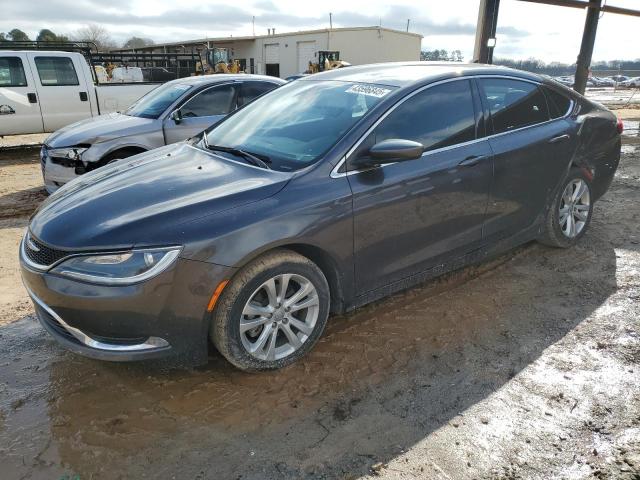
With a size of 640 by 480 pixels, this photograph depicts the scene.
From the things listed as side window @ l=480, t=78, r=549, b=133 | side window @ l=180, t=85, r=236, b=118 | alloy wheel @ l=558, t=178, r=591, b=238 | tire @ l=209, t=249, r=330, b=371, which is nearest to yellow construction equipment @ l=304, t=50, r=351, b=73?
side window @ l=180, t=85, r=236, b=118

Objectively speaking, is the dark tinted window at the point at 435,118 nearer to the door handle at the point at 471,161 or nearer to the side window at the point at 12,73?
the door handle at the point at 471,161

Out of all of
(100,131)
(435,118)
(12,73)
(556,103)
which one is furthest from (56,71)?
(556,103)

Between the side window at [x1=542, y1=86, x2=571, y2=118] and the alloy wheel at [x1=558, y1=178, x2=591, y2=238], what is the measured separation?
637 mm

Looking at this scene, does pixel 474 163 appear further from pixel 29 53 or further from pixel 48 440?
pixel 29 53

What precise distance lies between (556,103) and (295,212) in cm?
297

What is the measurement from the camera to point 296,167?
303cm

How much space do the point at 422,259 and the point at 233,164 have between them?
4.75ft

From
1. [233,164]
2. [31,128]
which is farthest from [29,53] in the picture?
[233,164]

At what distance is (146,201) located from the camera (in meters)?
2.79

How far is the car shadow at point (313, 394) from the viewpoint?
7.84 ft

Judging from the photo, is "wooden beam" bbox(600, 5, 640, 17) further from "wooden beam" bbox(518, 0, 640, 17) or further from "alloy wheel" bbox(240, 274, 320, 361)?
"alloy wheel" bbox(240, 274, 320, 361)

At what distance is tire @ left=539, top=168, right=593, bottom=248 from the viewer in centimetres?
448

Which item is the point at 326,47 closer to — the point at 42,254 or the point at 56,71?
the point at 56,71

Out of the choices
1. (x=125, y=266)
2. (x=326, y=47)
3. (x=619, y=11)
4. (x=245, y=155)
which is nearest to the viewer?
(x=125, y=266)
